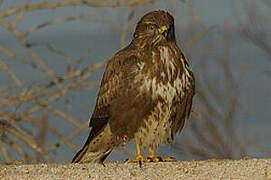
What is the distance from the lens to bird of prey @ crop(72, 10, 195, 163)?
530 cm

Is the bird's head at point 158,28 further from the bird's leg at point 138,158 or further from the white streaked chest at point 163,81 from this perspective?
the bird's leg at point 138,158

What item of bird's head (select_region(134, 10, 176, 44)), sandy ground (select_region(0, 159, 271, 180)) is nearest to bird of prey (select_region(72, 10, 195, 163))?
bird's head (select_region(134, 10, 176, 44))

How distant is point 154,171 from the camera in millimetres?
4344

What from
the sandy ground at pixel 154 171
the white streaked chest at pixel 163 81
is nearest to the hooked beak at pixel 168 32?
the white streaked chest at pixel 163 81

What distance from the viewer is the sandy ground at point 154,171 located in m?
4.25

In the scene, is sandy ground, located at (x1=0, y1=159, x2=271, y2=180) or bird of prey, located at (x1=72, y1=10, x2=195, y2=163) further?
bird of prey, located at (x1=72, y1=10, x2=195, y2=163)

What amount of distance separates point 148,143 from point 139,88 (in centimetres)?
46

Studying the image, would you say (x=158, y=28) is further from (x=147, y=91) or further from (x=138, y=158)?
(x=138, y=158)

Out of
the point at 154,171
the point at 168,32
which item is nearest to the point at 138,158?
the point at 154,171

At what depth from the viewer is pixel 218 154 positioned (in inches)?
424

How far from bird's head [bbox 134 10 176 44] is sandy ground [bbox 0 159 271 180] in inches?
56.4

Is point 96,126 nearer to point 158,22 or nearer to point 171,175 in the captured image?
point 158,22

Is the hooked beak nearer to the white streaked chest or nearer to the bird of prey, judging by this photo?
the bird of prey

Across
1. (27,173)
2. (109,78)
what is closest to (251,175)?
(27,173)
